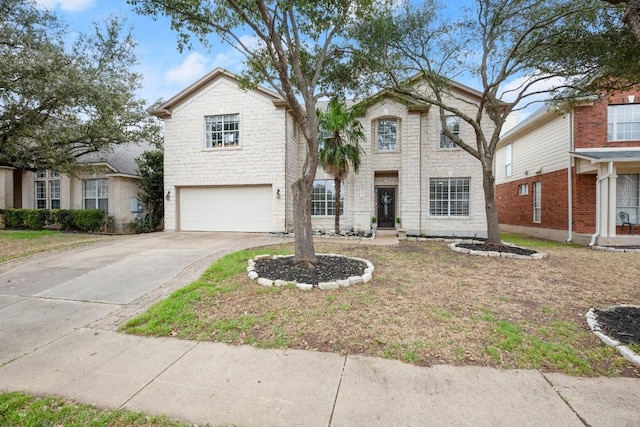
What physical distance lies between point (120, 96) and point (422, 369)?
14.8m

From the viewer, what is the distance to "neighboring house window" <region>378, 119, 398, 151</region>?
1537cm

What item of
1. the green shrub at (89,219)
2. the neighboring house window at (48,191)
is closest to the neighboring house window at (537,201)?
the green shrub at (89,219)

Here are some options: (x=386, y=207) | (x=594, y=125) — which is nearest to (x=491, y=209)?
(x=386, y=207)

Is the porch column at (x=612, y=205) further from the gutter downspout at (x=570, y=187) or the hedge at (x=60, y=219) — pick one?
the hedge at (x=60, y=219)

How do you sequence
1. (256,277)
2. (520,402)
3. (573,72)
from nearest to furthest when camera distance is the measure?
1. (520,402)
2. (256,277)
3. (573,72)

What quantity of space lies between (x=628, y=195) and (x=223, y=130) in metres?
17.5

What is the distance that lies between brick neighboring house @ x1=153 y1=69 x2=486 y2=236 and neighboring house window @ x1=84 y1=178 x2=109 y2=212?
4284 mm

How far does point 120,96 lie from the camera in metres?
12.8

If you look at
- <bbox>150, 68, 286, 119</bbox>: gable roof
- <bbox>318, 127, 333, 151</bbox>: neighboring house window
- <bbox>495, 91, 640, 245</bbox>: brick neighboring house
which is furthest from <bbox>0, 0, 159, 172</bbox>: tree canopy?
<bbox>495, 91, 640, 245</bbox>: brick neighboring house

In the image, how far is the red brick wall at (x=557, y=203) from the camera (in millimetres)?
12430

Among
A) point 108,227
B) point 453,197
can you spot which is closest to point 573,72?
point 453,197

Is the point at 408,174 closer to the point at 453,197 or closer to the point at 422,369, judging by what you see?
the point at 453,197

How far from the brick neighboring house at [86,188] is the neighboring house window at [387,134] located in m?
13.3

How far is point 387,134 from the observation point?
50.6 feet
